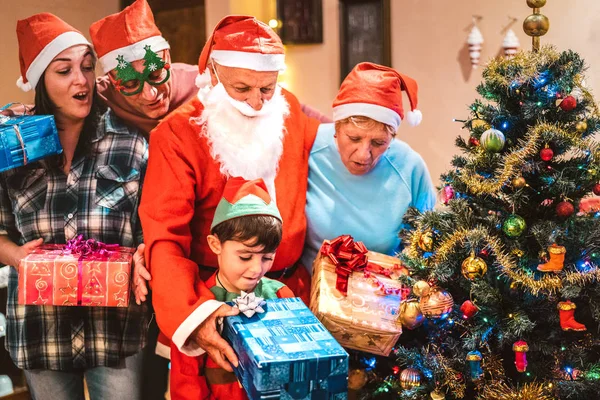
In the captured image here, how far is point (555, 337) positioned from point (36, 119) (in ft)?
6.32

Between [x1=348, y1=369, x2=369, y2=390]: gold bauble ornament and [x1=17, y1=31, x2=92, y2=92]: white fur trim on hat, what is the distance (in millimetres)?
1586

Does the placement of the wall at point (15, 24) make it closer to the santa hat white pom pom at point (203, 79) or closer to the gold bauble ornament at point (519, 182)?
the santa hat white pom pom at point (203, 79)

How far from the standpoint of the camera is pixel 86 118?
2416 mm

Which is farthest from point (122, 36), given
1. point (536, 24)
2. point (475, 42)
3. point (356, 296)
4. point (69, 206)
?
point (475, 42)

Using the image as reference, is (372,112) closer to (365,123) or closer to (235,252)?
(365,123)

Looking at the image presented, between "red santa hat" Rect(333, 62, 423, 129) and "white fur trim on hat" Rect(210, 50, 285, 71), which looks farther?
"red santa hat" Rect(333, 62, 423, 129)

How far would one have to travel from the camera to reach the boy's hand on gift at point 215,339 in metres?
1.98

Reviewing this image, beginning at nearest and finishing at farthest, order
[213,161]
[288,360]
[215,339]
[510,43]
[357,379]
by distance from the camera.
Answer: [288,360]
[215,339]
[213,161]
[357,379]
[510,43]

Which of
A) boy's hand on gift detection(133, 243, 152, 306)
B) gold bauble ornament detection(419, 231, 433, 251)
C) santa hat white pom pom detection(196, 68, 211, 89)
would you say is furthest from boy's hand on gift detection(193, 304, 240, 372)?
santa hat white pom pom detection(196, 68, 211, 89)

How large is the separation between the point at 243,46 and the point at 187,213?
61 centimetres

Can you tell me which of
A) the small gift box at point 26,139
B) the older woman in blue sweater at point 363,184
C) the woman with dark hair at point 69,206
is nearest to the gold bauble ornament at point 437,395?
the older woman in blue sweater at point 363,184

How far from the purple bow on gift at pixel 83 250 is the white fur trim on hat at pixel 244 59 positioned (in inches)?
30.7

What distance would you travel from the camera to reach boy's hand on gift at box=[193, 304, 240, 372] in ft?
6.48

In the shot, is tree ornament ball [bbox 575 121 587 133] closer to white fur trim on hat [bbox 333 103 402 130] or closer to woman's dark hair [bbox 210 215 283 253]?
white fur trim on hat [bbox 333 103 402 130]
